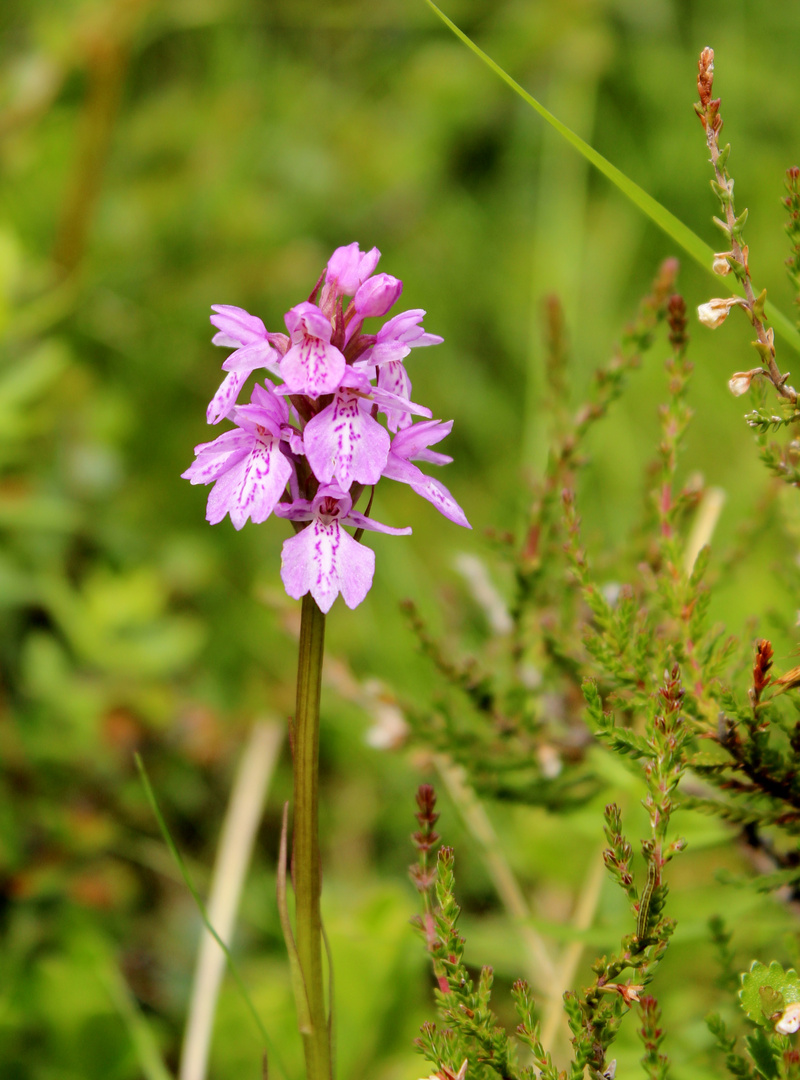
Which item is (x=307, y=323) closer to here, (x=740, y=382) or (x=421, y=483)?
(x=421, y=483)

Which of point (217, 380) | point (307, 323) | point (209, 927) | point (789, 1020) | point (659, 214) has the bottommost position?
point (789, 1020)

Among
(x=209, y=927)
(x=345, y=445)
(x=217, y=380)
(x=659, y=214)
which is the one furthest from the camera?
(x=217, y=380)

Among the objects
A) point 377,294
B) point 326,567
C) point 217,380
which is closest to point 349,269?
point 377,294

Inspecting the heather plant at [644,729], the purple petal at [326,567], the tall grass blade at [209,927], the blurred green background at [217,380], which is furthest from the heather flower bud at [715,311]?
the tall grass blade at [209,927]

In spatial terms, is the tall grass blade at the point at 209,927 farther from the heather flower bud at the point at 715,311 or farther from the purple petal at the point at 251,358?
the heather flower bud at the point at 715,311

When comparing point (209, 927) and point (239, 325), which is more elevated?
point (239, 325)

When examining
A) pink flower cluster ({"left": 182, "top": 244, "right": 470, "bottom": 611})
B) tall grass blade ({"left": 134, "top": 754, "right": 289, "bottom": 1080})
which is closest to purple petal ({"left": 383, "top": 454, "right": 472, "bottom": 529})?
pink flower cluster ({"left": 182, "top": 244, "right": 470, "bottom": 611})

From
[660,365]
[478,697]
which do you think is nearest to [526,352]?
[660,365]
